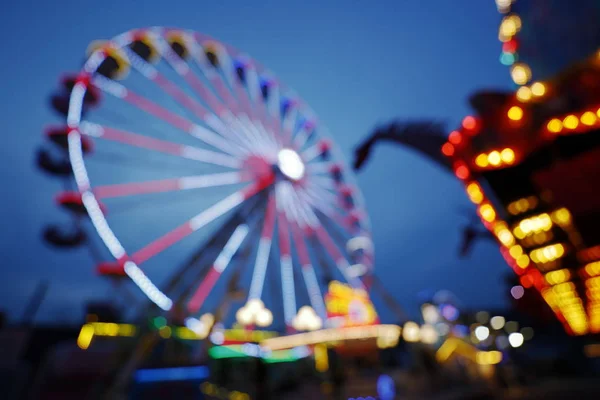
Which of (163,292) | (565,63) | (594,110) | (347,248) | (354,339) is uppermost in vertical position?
(565,63)

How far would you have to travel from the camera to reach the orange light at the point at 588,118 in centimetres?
1070

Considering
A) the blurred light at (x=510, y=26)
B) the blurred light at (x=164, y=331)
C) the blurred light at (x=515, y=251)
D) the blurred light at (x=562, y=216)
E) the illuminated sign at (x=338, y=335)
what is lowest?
the blurred light at (x=164, y=331)

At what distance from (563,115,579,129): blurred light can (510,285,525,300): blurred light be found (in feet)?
75.2

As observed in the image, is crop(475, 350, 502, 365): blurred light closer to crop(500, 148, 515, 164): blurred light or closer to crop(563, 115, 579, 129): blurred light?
crop(500, 148, 515, 164): blurred light

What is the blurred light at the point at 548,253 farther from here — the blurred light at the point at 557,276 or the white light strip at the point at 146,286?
the white light strip at the point at 146,286

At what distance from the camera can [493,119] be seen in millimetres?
12766

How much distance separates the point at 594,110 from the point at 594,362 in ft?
53.1

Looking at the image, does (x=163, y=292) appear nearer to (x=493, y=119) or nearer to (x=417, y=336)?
(x=417, y=336)

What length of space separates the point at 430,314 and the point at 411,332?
705 cm

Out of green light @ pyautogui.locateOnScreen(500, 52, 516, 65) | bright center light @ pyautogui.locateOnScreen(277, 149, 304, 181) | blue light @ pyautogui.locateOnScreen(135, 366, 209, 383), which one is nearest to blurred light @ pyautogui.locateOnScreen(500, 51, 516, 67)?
green light @ pyautogui.locateOnScreen(500, 52, 516, 65)

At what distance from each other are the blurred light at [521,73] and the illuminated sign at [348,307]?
1093cm

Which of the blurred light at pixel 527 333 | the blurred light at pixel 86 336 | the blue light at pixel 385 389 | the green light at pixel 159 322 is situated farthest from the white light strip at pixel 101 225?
the blurred light at pixel 527 333

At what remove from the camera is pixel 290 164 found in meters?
16.1

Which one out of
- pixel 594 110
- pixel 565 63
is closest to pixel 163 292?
pixel 594 110
